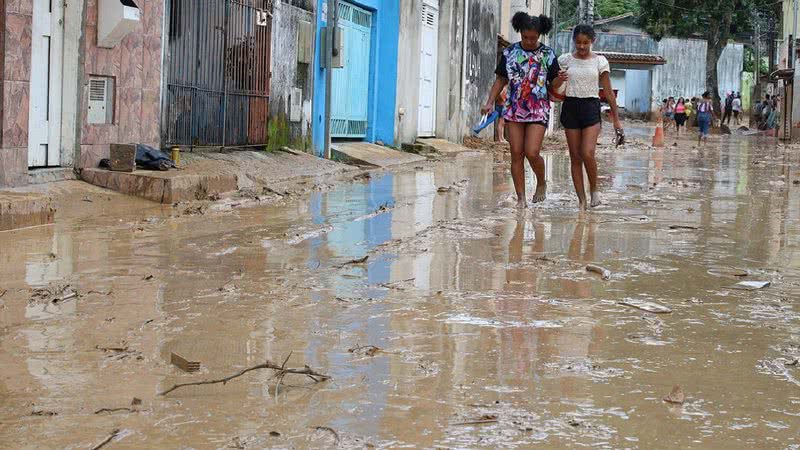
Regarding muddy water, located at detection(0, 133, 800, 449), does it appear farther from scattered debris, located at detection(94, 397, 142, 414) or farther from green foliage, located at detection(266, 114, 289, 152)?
green foliage, located at detection(266, 114, 289, 152)

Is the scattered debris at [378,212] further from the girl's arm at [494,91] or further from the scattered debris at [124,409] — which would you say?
the scattered debris at [124,409]

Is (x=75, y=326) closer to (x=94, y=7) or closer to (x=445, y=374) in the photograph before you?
(x=445, y=374)

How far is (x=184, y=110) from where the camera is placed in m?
13.1

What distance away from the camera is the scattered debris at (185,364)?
3.94m

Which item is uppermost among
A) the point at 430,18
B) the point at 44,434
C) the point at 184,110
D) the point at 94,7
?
the point at 430,18

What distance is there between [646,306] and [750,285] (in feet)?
3.33

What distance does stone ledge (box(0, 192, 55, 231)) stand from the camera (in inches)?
306

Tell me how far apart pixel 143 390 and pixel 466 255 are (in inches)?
139

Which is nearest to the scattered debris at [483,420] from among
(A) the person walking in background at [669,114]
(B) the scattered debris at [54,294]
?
(B) the scattered debris at [54,294]

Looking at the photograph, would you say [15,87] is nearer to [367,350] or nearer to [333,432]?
[367,350]

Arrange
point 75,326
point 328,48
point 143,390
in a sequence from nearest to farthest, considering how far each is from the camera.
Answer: point 143,390, point 75,326, point 328,48

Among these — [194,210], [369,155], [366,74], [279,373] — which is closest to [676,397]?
[279,373]

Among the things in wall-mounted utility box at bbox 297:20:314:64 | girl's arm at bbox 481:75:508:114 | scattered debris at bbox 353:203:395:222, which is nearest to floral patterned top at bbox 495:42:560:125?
girl's arm at bbox 481:75:508:114

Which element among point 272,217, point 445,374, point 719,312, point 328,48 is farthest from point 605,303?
point 328,48
